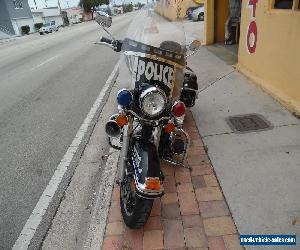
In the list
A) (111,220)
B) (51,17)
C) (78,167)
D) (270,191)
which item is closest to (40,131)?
(78,167)

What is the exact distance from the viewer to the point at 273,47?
6.04m

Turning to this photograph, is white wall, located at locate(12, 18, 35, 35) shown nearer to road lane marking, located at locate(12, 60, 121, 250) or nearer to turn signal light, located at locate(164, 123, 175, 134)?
road lane marking, located at locate(12, 60, 121, 250)

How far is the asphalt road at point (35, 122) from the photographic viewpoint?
13.0ft

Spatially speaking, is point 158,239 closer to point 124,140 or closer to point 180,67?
point 124,140

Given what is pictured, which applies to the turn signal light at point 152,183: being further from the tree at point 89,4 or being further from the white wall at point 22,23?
the tree at point 89,4

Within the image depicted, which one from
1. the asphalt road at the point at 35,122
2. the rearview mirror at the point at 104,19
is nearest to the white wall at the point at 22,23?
the asphalt road at the point at 35,122

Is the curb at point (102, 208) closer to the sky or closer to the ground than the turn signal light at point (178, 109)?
closer to the ground

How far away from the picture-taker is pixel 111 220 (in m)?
3.39

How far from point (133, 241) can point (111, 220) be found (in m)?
0.41

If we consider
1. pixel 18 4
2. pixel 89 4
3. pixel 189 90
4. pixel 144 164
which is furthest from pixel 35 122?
pixel 89 4

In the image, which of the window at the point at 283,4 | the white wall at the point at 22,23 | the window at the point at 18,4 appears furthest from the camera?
the window at the point at 18,4

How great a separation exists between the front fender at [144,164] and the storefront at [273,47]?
317 centimetres

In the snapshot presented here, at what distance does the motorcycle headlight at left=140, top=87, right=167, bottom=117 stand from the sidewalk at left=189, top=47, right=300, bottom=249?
1351 mm

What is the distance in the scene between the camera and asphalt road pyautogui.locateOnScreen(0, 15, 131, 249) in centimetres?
397
